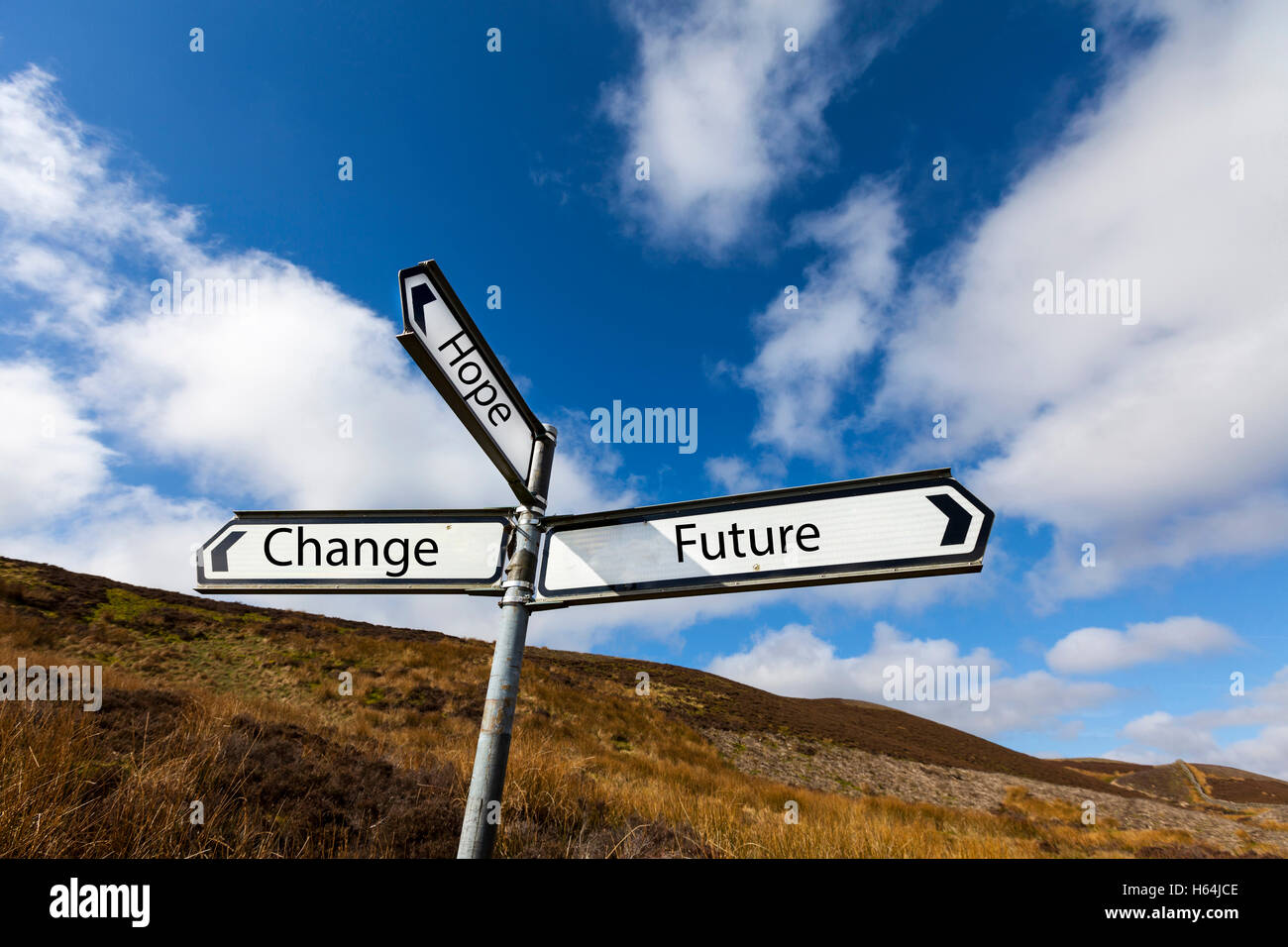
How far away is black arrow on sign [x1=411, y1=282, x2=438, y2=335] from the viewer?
1818 millimetres

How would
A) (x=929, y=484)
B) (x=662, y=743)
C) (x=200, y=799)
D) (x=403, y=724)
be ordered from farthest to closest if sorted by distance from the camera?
(x=662, y=743) → (x=403, y=724) → (x=200, y=799) → (x=929, y=484)

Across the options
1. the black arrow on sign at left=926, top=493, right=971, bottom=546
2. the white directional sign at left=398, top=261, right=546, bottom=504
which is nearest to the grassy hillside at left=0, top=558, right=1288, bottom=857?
the white directional sign at left=398, top=261, right=546, bottom=504

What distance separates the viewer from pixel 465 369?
2.03 metres

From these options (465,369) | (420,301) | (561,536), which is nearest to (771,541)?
(561,536)

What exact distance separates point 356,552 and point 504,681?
1129 millimetres

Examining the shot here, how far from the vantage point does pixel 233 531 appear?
106 inches

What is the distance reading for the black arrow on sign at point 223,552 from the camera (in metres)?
2.64

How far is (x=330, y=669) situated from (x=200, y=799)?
14121 millimetres

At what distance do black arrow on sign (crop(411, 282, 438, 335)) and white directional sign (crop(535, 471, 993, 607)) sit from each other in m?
0.97

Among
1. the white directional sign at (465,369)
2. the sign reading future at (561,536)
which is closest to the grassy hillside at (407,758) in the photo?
the sign reading future at (561,536)
